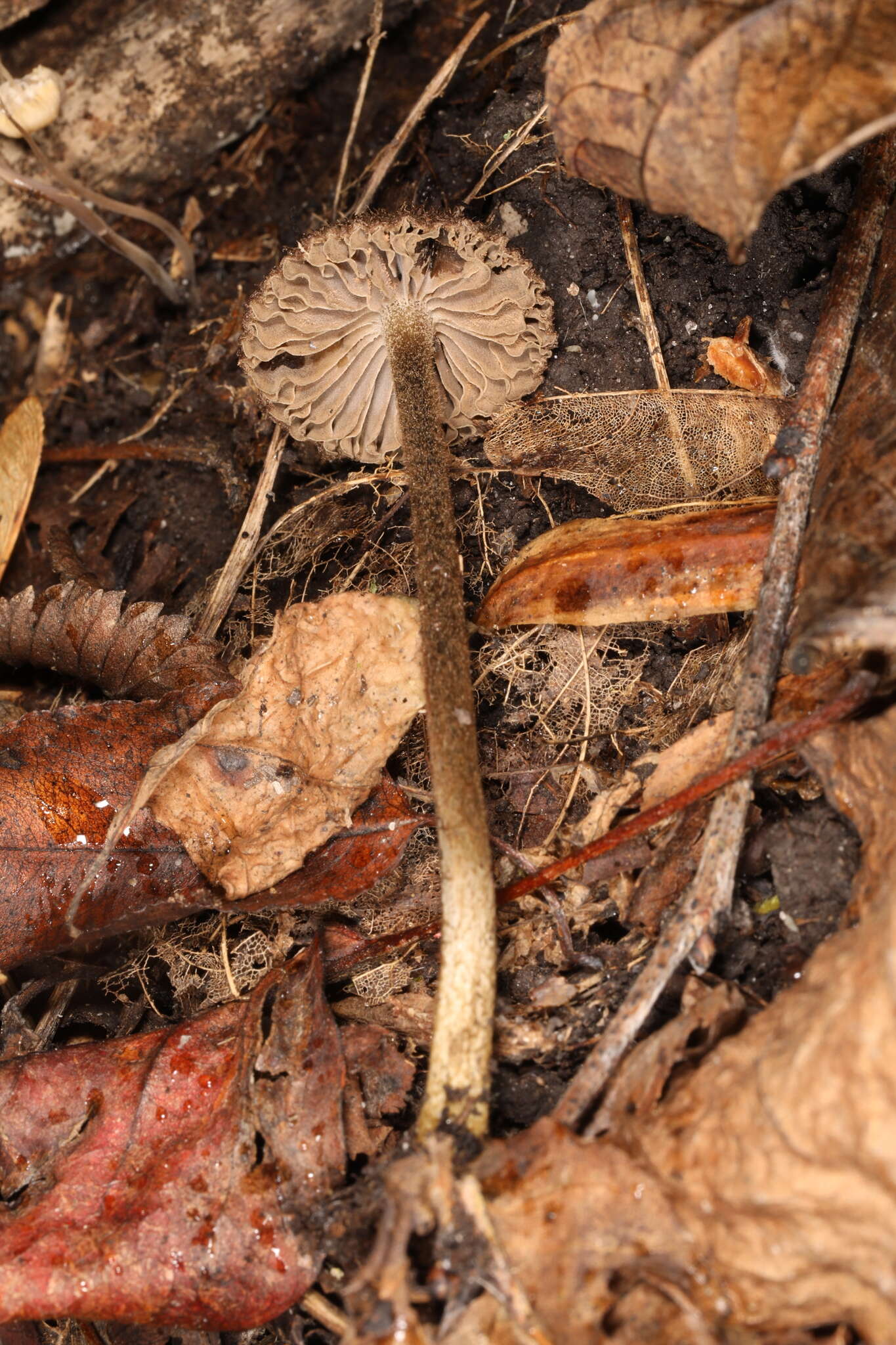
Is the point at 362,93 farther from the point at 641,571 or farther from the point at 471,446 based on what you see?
the point at 641,571

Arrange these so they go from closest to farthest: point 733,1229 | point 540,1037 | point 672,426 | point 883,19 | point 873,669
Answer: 1. point 733,1229
2. point 883,19
3. point 873,669
4. point 540,1037
5. point 672,426

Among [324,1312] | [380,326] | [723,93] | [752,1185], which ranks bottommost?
[324,1312]

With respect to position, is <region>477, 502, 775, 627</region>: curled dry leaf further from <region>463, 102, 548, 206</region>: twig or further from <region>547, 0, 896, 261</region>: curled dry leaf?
<region>463, 102, 548, 206</region>: twig

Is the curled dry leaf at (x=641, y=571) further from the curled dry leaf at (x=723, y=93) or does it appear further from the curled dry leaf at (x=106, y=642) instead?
the curled dry leaf at (x=106, y=642)

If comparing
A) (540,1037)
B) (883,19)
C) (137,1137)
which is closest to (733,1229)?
(540,1037)

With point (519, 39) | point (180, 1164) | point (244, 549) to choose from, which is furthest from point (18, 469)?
point (180, 1164)

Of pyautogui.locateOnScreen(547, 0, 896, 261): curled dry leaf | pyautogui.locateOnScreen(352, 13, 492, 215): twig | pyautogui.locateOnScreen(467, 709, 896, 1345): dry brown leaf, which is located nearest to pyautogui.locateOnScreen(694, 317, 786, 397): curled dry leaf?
pyautogui.locateOnScreen(547, 0, 896, 261): curled dry leaf

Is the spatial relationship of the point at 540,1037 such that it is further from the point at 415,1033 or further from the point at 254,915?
the point at 254,915
